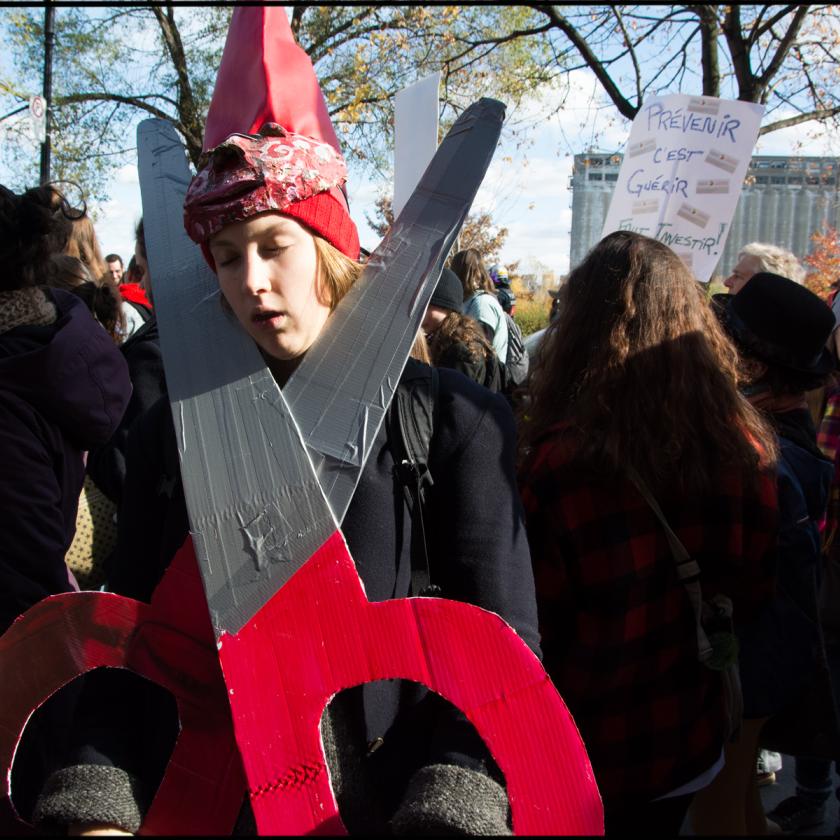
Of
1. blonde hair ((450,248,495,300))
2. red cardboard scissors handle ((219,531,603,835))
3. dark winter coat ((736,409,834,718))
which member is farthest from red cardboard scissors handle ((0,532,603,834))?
blonde hair ((450,248,495,300))

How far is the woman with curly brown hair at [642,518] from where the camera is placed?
1808 mm

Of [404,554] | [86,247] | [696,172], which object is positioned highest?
[696,172]

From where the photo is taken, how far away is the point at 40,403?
1.88 m

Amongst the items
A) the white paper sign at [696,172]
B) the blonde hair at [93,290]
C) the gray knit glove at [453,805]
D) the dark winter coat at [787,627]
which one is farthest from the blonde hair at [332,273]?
the white paper sign at [696,172]

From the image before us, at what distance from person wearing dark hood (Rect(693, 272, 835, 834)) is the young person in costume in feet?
3.76

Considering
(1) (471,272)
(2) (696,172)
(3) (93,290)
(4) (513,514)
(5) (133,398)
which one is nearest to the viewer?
(4) (513,514)

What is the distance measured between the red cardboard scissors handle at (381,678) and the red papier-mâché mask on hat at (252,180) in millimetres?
546

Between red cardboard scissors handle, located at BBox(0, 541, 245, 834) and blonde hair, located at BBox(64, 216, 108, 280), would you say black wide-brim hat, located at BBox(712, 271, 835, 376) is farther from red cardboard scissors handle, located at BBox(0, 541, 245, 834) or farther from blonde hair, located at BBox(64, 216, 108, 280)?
blonde hair, located at BBox(64, 216, 108, 280)

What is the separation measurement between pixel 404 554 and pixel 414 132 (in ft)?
8.97

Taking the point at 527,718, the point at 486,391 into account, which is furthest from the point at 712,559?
the point at 527,718

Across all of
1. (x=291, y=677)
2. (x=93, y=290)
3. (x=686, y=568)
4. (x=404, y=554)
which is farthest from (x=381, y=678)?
(x=93, y=290)

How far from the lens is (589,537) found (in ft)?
6.00

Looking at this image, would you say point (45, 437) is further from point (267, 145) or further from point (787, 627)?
point (787, 627)

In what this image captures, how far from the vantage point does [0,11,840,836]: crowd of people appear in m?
1.18
